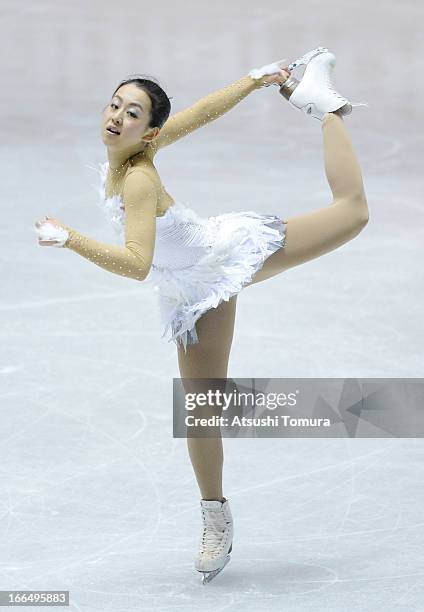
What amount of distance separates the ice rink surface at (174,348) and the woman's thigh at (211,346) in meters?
0.56

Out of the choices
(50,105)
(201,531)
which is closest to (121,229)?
(201,531)

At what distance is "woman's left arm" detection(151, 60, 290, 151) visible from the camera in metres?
3.51

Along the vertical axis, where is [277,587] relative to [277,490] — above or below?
below

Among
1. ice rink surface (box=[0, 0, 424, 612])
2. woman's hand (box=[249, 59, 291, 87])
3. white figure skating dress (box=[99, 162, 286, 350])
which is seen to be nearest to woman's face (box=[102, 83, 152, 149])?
white figure skating dress (box=[99, 162, 286, 350])

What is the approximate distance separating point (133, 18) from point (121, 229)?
6.87 m

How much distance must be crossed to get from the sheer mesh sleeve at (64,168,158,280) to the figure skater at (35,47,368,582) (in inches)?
3.4

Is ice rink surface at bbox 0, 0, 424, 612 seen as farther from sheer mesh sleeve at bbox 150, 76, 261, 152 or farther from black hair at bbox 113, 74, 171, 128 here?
black hair at bbox 113, 74, 171, 128

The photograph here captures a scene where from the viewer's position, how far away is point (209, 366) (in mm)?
3424

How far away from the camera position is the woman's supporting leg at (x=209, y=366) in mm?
3408

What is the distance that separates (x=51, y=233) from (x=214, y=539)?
41.8 inches

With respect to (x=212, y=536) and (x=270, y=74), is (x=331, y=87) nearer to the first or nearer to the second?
(x=270, y=74)

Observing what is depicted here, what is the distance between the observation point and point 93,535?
12.1ft

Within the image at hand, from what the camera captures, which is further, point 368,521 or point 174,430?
point 174,430

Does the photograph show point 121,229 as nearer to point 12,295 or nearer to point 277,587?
point 277,587
